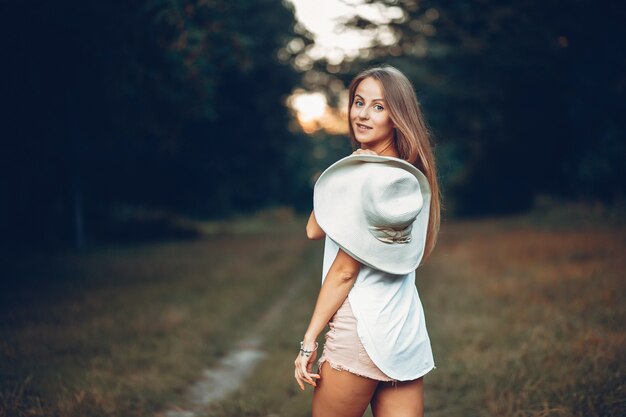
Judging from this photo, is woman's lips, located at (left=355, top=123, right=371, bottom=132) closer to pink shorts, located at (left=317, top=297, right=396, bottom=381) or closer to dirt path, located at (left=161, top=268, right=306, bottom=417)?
pink shorts, located at (left=317, top=297, right=396, bottom=381)

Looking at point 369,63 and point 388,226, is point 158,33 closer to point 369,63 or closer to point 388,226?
point 369,63

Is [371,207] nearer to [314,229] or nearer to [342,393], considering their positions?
[314,229]

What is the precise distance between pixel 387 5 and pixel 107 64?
12.4 feet

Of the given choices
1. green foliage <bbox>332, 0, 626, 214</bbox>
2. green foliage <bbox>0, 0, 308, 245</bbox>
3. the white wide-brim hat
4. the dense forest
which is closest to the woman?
the white wide-brim hat

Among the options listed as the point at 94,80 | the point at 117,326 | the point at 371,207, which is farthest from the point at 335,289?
the point at 94,80

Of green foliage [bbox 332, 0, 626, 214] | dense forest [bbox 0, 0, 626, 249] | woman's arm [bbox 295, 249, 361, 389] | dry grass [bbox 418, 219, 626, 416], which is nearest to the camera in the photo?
woman's arm [bbox 295, 249, 361, 389]

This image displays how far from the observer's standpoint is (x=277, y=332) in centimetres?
750

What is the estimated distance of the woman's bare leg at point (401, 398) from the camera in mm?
2393

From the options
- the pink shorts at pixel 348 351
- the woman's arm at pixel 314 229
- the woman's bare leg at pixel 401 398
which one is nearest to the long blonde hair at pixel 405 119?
the woman's arm at pixel 314 229

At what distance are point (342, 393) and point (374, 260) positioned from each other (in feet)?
1.83

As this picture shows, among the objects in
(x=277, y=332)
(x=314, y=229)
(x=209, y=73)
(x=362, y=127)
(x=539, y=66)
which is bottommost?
(x=277, y=332)

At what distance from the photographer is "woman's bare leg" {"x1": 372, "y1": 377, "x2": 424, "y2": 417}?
2.39 m

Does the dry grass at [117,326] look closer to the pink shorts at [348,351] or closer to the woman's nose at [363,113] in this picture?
the pink shorts at [348,351]

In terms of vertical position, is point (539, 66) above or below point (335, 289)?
above
